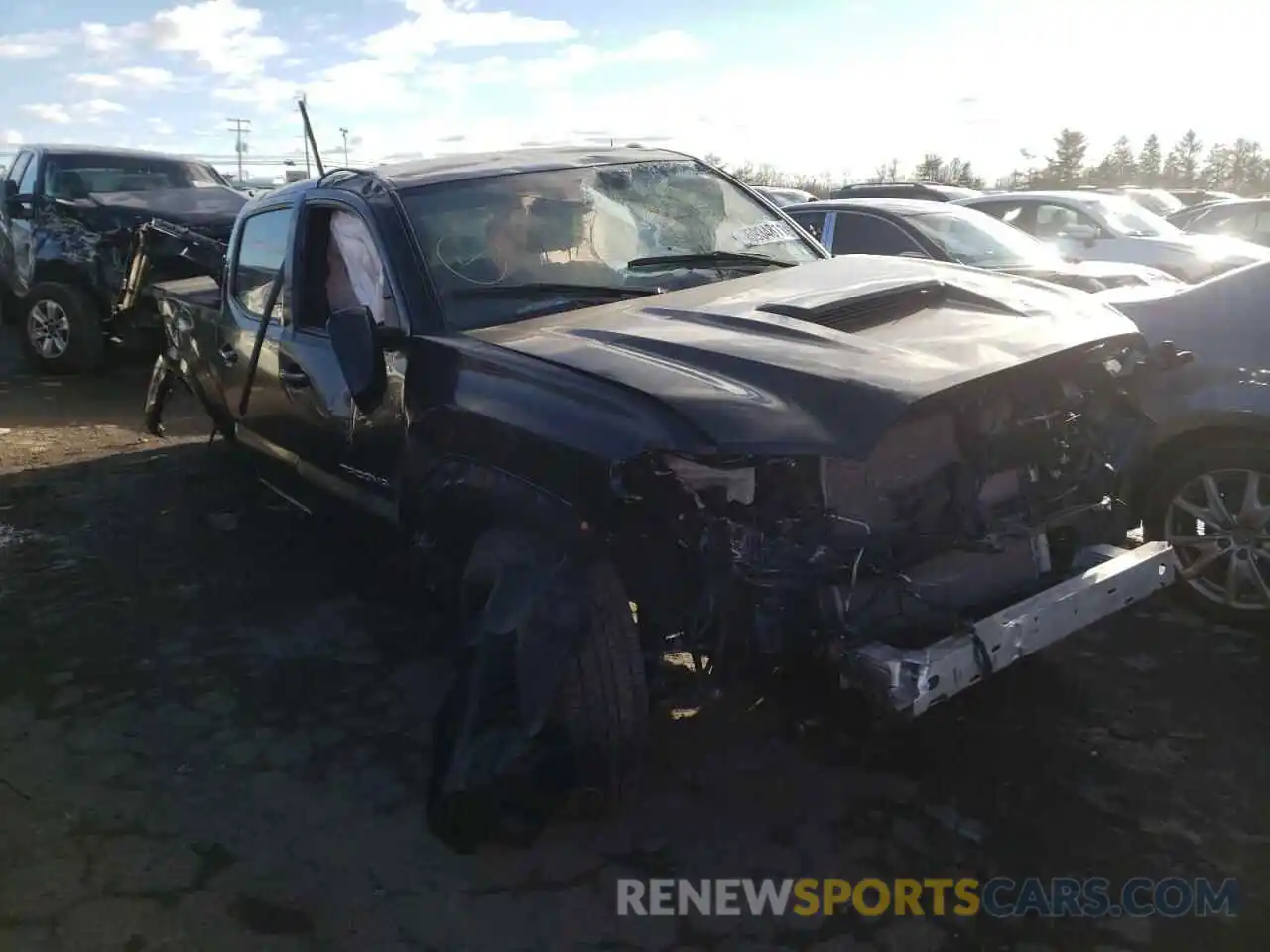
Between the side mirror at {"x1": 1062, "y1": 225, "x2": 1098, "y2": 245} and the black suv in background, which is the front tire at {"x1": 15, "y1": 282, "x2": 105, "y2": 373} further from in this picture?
the side mirror at {"x1": 1062, "y1": 225, "x2": 1098, "y2": 245}

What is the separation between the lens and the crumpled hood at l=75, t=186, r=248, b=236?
9.37 meters

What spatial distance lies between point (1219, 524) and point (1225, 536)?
47 millimetres

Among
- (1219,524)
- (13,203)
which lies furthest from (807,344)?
(13,203)

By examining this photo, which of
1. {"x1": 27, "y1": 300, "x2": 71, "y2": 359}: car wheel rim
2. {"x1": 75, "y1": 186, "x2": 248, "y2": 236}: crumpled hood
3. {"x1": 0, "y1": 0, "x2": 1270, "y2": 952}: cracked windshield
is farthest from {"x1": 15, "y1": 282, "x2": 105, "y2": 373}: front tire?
{"x1": 0, "y1": 0, "x2": 1270, "y2": 952}: cracked windshield

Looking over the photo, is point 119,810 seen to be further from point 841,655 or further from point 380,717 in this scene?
point 841,655

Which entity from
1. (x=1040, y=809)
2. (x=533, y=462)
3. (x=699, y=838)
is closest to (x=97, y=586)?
(x=533, y=462)

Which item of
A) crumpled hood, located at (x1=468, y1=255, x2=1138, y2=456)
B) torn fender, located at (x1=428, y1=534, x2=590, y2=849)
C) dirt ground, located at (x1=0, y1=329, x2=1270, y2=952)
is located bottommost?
dirt ground, located at (x1=0, y1=329, x2=1270, y2=952)

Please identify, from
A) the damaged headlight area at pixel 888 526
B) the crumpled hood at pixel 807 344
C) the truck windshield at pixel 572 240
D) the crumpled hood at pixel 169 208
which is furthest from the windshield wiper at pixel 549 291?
the crumpled hood at pixel 169 208

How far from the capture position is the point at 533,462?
303 centimetres

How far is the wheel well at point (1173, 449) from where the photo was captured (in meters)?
3.89

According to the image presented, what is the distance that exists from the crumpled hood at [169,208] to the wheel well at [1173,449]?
7.61 metres

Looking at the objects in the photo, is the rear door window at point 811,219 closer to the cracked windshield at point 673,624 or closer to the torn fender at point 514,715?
the cracked windshield at point 673,624

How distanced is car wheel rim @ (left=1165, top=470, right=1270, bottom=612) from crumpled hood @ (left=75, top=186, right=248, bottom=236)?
25.6 ft

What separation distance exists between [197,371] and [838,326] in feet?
13.0
